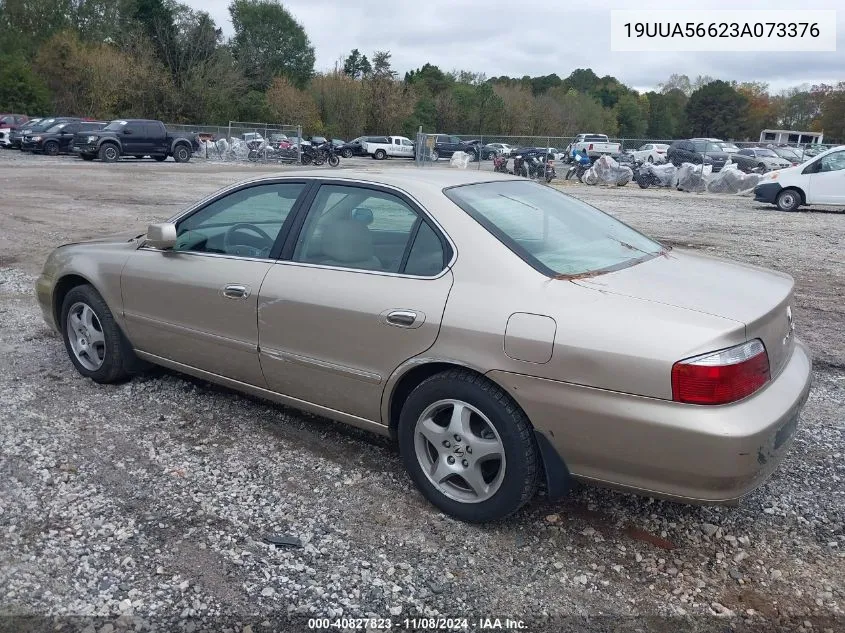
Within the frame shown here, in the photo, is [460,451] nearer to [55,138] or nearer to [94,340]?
[94,340]

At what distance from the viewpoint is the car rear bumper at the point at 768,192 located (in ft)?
60.1

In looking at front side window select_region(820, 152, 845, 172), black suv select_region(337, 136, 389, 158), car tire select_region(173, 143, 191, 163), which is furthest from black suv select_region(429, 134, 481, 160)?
front side window select_region(820, 152, 845, 172)

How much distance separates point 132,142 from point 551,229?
32.1 m

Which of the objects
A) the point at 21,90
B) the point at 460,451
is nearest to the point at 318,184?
the point at 460,451

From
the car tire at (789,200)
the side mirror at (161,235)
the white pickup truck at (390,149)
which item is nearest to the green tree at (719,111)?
the white pickup truck at (390,149)

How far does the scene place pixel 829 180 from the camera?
57.2 feet

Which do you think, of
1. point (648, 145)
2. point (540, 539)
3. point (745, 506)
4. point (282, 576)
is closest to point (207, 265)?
point (282, 576)

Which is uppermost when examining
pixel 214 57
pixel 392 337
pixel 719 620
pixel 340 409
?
pixel 214 57

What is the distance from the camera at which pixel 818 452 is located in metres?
3.99

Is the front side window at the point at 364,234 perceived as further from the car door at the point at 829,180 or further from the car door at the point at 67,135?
the car door at the point at 67,135

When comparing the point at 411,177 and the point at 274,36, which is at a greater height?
the point at 274,36

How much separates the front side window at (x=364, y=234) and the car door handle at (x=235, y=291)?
349 millimetres

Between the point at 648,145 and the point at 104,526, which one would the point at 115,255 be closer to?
the point at 104,526

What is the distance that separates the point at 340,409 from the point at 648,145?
1285 inches
